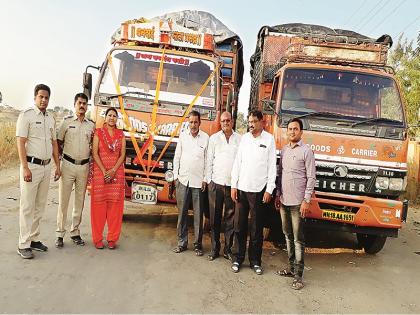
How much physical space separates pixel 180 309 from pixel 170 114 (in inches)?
119

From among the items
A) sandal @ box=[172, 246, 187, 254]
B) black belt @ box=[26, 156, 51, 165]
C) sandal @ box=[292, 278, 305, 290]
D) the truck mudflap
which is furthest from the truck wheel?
black belt @ box=[26, 156, 51, 165]

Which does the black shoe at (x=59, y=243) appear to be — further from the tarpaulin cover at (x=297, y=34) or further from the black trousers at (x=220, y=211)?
the tarpaulin cover at (x=297, y=34)

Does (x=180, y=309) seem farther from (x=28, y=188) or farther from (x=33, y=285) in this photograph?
(x=28, y=188)

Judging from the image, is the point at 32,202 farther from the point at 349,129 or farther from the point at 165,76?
the point at 349,129

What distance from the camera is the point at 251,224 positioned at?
4.63 meters

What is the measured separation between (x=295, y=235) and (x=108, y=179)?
2.36 metres

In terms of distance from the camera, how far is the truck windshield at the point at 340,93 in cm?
540

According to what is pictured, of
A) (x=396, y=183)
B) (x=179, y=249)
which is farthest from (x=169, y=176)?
(x=396, y=183)

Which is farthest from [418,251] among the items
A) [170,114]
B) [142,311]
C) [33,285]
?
[33,285]

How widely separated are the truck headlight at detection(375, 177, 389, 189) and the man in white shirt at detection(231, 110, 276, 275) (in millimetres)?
1468

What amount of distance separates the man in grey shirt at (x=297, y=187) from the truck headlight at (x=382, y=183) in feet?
4.06

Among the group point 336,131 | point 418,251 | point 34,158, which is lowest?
point 418,251

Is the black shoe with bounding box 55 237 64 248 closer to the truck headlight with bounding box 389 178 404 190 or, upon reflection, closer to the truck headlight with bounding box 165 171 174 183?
the truck headlight with bounding box 165 171 174 183

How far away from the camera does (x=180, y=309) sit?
346cm
